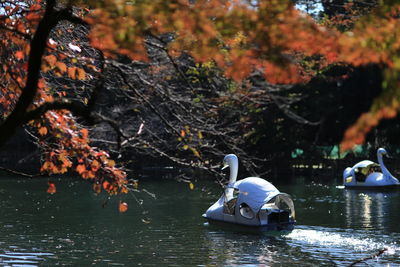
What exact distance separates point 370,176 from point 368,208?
1017 cm

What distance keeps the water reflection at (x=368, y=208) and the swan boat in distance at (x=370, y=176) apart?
82cm

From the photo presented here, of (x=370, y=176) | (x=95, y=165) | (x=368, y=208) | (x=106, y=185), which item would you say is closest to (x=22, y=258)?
(x=106, y=185)

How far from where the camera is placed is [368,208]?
91.6 ft

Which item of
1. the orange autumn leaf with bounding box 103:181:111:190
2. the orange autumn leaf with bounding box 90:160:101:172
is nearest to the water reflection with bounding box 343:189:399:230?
the orange autumn leaf with bounding box 103:181:111:190

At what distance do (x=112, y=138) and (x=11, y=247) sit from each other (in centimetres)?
2332

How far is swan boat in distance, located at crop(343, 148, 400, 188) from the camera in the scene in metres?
36.5

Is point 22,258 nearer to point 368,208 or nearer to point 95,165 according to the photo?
point 95,165

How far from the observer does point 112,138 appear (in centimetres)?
4094

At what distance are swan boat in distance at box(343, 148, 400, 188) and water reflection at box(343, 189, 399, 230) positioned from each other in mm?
816

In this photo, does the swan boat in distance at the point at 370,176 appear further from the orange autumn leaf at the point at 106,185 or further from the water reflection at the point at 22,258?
the orange autumn leaf at the point at 106,185

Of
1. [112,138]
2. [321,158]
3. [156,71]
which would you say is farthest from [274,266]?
[321,158]

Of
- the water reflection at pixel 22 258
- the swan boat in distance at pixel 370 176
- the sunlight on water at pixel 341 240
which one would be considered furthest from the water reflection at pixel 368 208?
the water reflection at pixel 22 258

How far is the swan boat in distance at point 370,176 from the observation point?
3647 centimetres

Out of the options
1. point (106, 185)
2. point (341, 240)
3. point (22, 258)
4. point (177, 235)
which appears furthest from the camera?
point (177, 235)
